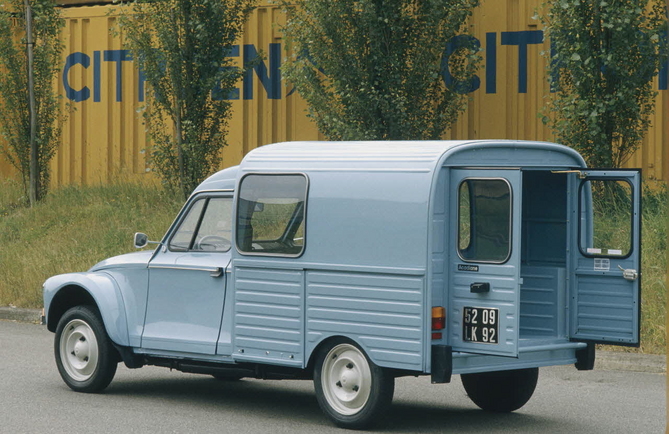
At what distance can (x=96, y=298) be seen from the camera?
916 centimetres

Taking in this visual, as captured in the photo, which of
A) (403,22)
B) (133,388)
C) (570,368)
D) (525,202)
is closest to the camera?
(525,202)

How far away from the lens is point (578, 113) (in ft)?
49.3

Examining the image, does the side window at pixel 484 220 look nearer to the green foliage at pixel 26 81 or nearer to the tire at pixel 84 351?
the tire at pixel 84 351

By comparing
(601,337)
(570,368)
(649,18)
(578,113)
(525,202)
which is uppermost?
(649,18)

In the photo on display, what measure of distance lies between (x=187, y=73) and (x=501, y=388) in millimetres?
11247

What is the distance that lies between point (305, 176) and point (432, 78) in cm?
868

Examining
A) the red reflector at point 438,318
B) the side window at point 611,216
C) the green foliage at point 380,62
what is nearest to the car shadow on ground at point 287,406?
the red reflector at point 438,318

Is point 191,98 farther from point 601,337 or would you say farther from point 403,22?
point 601,337

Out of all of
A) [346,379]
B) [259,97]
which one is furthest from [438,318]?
[259,97]

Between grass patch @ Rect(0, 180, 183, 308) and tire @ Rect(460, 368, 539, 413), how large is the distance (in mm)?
8356

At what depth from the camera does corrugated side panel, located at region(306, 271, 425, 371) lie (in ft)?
24.5

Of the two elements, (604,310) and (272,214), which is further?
(272,214)

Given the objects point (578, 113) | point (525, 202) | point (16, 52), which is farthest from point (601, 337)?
point (16, 52)

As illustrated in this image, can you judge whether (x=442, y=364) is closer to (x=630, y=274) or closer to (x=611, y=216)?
(x=630, y=274)
